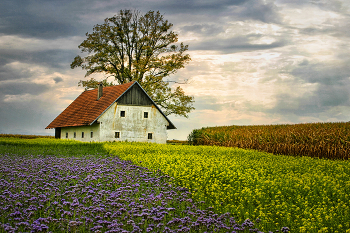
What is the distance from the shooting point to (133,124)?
34438 millimetres

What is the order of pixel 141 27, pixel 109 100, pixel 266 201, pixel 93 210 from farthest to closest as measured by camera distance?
1. pixel 141 27
2. pixel 109 100
3. pixel 266 201
4. pixel 93 210

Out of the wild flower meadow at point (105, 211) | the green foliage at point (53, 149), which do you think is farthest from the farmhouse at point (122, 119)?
the wild flower meadow at point (105, 211)

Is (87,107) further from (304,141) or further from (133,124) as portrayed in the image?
(304,141)

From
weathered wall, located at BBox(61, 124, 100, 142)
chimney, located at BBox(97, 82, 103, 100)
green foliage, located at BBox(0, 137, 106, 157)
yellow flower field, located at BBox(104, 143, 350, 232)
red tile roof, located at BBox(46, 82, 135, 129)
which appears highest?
chimney, located at BBox(97, 82, 103, 100)

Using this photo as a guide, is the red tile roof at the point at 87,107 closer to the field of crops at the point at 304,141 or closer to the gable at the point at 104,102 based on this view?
the gable at the point at 104,102

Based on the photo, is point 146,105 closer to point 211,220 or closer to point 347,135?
point 347,135

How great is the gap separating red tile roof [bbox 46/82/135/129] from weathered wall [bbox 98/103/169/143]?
3.83 feet

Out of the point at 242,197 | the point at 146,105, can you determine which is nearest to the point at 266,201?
the point at 242,197

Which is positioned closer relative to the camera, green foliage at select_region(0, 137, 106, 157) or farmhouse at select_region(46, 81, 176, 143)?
green foliage at select_region(0, 137, 106, 157)

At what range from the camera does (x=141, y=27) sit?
41.1 m

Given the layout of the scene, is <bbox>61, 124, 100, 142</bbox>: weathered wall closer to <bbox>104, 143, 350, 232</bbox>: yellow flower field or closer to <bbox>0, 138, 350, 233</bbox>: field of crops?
<bbox>0, 138, 350, 233</bbox>: field of crops

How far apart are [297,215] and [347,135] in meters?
17.5

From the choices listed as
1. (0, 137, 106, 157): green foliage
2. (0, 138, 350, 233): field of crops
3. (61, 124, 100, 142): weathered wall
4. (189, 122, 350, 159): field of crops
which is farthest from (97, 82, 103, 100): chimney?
(0, 138, 350, 233): field of crops

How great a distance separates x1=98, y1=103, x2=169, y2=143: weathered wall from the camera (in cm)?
3300
